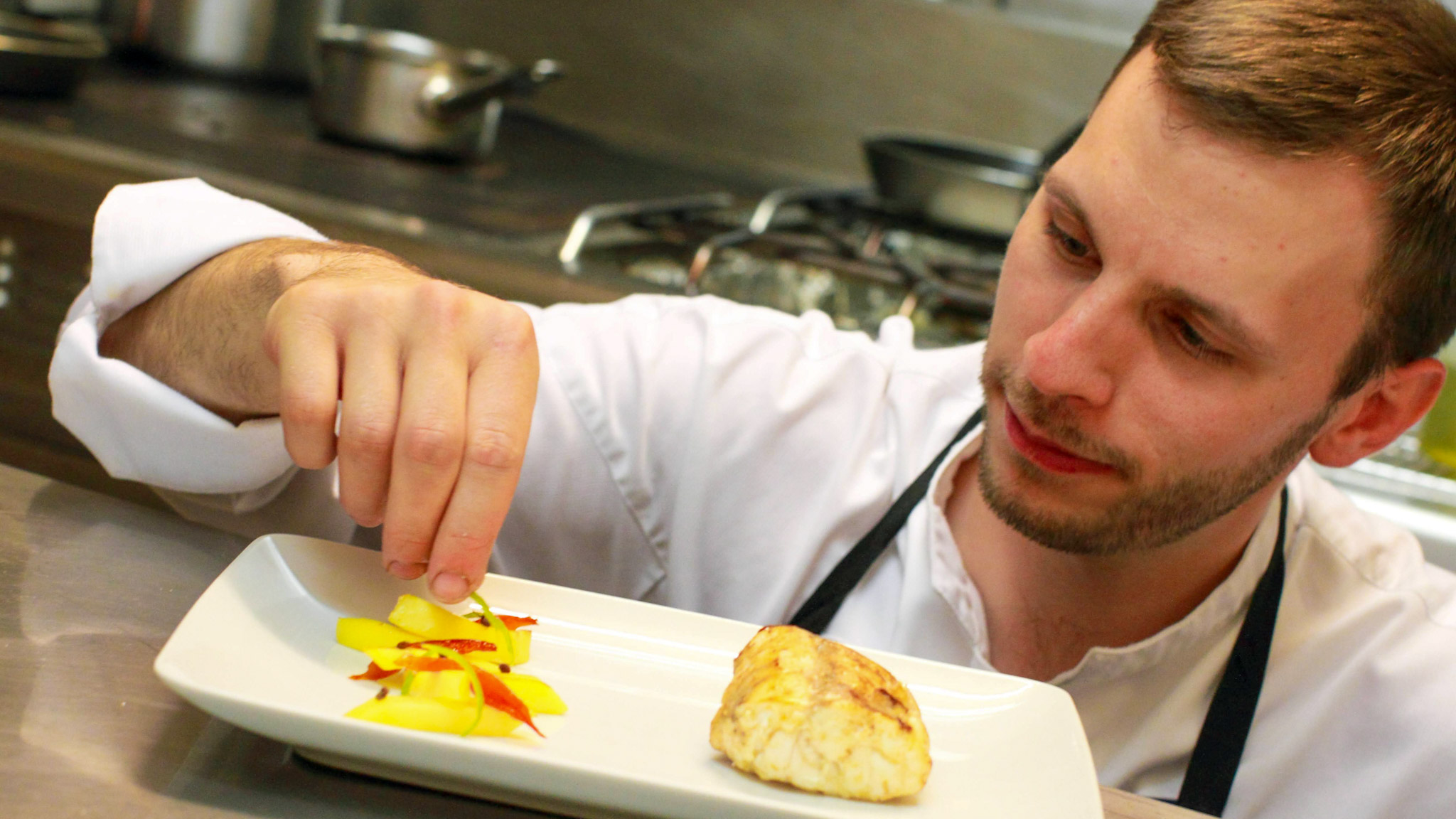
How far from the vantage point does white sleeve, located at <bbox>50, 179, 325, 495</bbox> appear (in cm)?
96

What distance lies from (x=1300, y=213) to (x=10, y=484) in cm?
98

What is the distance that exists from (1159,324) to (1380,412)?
0.34m

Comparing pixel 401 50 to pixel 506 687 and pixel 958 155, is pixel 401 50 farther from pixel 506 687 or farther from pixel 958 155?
pixel 506 687

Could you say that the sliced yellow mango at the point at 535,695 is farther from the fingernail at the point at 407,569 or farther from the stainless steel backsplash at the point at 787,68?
the stainless steel backsplash at the point at 787,68

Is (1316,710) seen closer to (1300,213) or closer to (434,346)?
(1300,213)

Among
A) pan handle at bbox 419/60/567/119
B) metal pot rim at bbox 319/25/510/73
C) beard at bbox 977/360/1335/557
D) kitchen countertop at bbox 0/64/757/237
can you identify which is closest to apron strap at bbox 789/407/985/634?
beard at bbox 977/360/1335/557

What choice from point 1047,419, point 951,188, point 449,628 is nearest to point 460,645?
point 449,628

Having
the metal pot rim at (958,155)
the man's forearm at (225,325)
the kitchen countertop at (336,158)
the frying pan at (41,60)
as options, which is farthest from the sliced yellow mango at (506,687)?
the frying pan at (41,60)

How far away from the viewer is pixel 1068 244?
43.0 inches

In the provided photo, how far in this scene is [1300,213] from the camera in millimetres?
1009

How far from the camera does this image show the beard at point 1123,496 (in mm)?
1069

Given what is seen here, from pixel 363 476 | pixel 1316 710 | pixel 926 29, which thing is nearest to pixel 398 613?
pixel 363 476

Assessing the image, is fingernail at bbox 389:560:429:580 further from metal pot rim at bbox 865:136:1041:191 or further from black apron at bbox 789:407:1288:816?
metal pot rim at bbox 865:136:1041:191

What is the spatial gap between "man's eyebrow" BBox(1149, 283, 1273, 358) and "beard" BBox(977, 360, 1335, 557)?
126 millimetres
